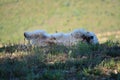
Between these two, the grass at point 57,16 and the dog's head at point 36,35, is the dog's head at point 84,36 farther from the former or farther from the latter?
the grass at point 57,16

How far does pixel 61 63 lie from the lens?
19.9 feet

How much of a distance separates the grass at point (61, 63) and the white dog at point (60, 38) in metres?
0.92

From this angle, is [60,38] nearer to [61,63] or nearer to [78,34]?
[78,34]

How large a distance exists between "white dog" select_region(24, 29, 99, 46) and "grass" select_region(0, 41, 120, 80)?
92 cm

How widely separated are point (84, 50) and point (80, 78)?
170 cm

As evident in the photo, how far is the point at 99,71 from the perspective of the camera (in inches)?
222

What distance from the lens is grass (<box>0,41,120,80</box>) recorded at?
5484 millimetres

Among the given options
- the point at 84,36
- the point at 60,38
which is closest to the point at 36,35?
the point at 60,38

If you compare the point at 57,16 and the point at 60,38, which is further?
the point at 57,16

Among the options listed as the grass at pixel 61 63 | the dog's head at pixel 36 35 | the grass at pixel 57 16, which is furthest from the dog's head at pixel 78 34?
the grass at pixel 57 16

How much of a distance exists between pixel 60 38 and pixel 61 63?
8.09 ft

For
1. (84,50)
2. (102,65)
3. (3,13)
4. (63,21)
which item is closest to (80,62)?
(102,65)

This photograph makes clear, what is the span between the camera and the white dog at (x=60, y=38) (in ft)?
27.5

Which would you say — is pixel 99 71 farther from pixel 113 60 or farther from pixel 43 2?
pixel 43 2
